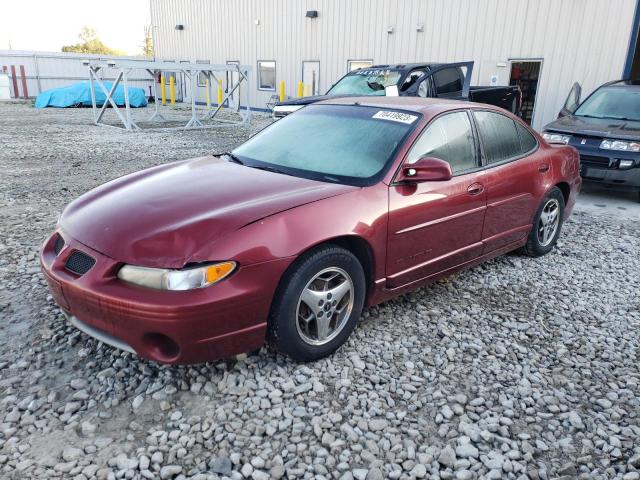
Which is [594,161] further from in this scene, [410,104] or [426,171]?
[426,171]

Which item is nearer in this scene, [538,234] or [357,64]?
[538,234]

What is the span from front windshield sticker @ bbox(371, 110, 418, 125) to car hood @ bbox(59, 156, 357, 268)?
0.79 metres

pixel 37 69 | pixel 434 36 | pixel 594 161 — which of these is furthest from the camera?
pixel 37 69

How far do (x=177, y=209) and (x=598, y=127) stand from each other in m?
6.85

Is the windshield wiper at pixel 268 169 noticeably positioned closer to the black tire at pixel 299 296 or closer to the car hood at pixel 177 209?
the car hood at pixel 177 209

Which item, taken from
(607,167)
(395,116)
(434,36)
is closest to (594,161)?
(607,167)

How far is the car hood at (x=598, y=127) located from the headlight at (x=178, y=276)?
6577 mm

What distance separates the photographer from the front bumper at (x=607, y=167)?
22.7ft

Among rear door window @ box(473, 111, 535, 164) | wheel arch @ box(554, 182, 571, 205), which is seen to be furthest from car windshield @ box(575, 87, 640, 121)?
rear door window @ box(473, 111, 535, 164)

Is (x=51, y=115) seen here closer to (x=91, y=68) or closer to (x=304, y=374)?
(x=91, y=68)

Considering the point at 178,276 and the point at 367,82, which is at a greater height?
the point at 367,82

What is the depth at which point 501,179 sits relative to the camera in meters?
4.04

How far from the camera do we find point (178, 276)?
8.06ft

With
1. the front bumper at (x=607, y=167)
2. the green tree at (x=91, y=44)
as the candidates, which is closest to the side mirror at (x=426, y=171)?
the front bumper at (x=607, y=167)
